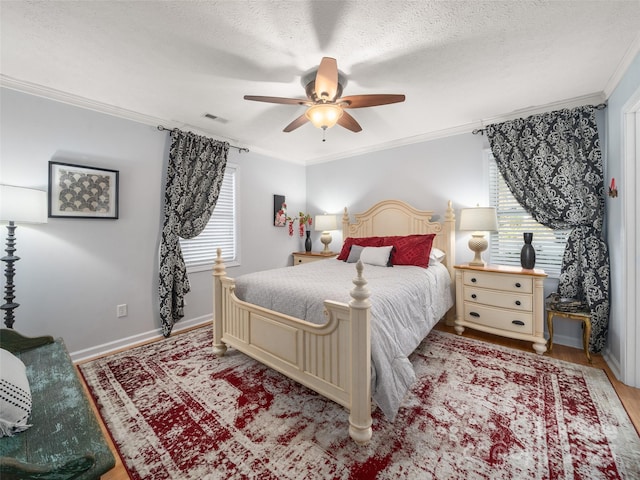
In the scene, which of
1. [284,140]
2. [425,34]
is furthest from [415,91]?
[284,140]

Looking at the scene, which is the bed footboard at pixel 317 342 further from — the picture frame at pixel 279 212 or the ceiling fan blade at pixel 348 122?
the picture frame at pixel 279 212

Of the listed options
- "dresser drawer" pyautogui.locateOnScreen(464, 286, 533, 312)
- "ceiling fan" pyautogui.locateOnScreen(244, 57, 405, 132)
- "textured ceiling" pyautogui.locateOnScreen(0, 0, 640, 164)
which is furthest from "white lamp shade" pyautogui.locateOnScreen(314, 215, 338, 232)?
"ceiling fan" pyautogui.locateOnScreen(244, 57, 405, 132)

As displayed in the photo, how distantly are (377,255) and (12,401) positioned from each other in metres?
2.88

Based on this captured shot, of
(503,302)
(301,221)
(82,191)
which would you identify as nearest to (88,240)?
(82,191)

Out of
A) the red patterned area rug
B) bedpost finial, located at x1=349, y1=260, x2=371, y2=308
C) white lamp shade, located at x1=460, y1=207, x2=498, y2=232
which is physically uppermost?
white lamp shade, located at x1=460, y1=207, x2=498, y2=232

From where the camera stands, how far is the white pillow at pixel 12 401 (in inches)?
40.0

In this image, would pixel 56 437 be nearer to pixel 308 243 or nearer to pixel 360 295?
pixel 360 295

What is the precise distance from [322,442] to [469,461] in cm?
79

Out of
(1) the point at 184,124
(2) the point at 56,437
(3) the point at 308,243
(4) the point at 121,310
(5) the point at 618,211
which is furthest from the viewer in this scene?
(3) the point at 308,243

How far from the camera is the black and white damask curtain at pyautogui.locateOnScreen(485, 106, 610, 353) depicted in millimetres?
2523

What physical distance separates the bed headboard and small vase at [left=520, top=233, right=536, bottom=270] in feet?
2.38

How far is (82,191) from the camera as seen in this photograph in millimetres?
2625

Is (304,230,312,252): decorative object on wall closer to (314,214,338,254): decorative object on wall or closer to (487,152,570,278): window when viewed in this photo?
(314,214,338,254): decorative object on wall

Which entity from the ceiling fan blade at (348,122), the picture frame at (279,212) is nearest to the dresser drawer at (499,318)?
the ceiling fan blade at (348,122)
